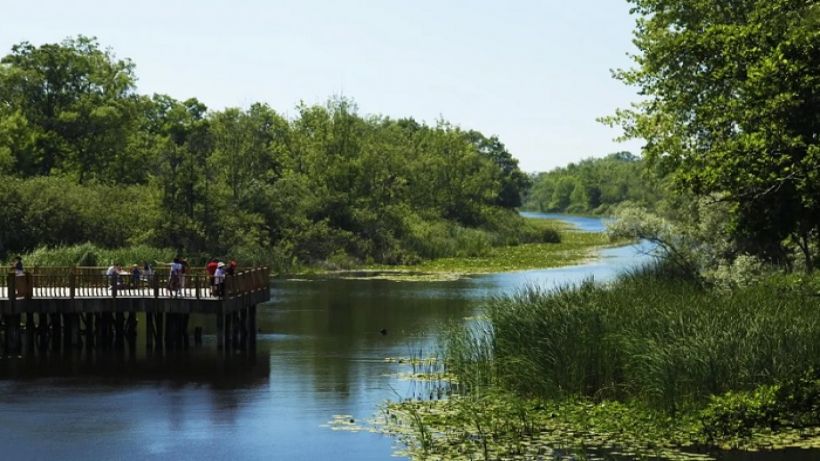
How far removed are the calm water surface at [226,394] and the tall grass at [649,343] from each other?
13.6ft

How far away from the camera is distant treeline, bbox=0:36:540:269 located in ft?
247

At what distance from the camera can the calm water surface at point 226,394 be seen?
90.4 ft

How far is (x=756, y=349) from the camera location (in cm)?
2702

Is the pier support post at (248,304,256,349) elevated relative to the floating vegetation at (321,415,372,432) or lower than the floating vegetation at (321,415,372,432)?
elevated

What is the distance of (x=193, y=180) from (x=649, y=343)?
179 feet

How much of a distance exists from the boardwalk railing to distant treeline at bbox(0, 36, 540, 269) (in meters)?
27.8

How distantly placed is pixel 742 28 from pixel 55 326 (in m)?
27.1

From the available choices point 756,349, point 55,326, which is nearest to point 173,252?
point 55,326

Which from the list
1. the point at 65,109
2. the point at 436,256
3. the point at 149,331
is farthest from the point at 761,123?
the point at 65,109

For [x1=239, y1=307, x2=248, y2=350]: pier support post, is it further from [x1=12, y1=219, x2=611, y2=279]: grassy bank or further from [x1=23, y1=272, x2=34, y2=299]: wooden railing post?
[x1=12, y1=219, x2=611, y2=279]: grassy bank

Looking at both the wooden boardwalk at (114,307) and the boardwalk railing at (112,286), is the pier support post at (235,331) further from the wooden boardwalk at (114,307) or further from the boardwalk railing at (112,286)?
the boardwalk railing at (112,286)

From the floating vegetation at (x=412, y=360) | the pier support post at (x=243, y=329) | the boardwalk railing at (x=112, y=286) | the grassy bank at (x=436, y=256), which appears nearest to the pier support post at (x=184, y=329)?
the boardwalk railing at (x=112, y=286)

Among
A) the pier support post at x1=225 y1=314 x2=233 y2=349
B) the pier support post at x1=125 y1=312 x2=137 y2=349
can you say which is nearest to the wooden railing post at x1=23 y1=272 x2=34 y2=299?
the pier support post at x1=125 y1=312 x2=137 y2=349

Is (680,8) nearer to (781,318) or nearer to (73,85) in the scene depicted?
(781,318)
